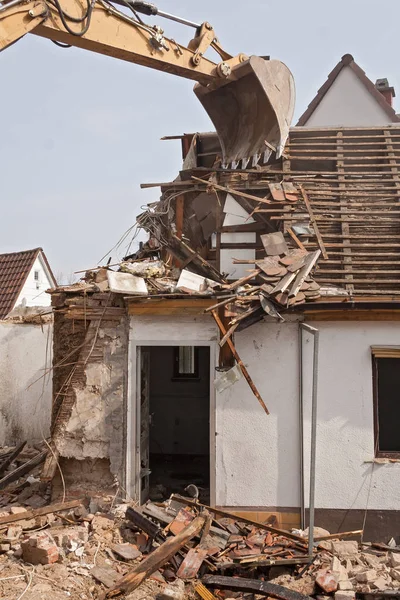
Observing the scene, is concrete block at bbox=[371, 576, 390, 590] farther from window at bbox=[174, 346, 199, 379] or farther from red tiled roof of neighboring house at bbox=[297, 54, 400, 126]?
red tiled roof of neighboring house at bbox=[297, 54, 400, 126]

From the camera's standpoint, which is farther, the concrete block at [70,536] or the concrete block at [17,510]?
the concrete block at [17,510]

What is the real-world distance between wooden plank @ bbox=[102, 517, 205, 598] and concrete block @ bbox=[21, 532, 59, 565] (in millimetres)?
948

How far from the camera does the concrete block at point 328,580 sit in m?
6.04

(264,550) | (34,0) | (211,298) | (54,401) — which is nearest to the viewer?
(34,0)

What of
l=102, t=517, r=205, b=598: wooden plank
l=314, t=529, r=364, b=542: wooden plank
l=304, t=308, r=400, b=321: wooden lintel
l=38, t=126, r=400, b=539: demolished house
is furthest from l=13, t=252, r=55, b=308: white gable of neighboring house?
l=314, t=529, r=364, b=542: wooden plank

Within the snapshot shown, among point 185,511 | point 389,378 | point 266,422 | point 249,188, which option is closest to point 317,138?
point 249,188

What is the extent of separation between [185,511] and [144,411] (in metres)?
Result: 2.23

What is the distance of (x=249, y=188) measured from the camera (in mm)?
10070

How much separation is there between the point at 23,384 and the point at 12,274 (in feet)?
27.8

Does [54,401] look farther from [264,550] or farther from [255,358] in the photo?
[264,550]

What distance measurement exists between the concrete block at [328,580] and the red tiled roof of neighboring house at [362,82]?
11.7 m

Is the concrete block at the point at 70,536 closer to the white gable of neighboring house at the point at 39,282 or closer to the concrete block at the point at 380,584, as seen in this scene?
the concrete block at the point at 380,584

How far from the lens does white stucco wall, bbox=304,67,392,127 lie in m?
14.4

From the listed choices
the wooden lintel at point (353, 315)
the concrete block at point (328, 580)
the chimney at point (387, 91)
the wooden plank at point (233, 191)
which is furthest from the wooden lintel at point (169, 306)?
the chimney at point (387, 91)
